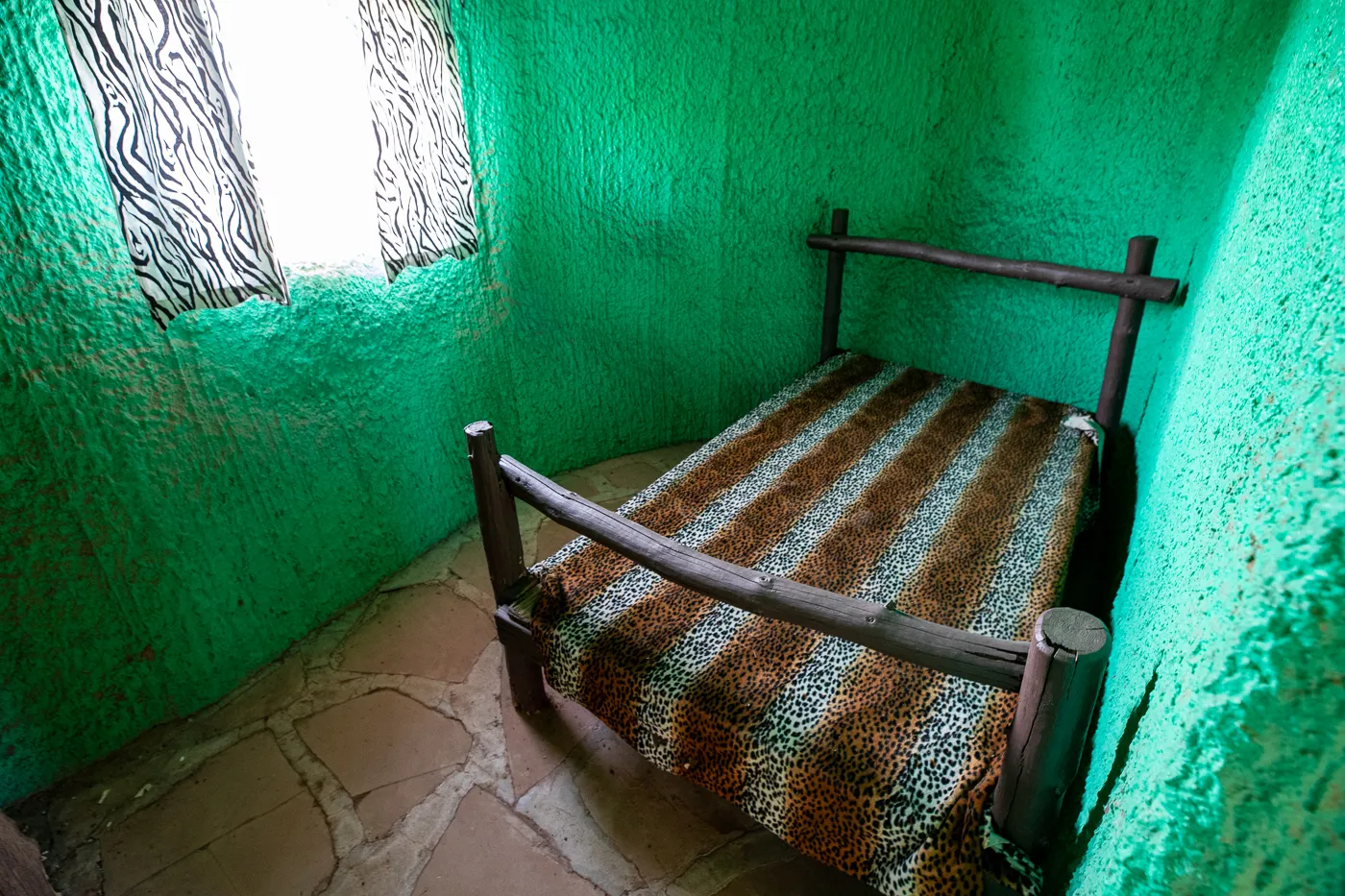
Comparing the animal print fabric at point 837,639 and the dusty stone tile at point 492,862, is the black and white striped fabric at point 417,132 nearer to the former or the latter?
the animal print fabric at point 837,639

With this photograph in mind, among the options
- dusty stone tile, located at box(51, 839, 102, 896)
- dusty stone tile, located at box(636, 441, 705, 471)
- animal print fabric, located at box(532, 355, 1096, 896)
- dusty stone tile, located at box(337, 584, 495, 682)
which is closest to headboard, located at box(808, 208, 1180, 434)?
animal print fabric, located at box(532, 355, 1096, 896)

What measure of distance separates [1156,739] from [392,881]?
1.99 metres

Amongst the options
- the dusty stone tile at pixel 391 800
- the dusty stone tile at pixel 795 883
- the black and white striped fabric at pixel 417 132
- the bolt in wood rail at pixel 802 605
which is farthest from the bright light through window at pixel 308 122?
the dusty stone tile at pixel 795 883

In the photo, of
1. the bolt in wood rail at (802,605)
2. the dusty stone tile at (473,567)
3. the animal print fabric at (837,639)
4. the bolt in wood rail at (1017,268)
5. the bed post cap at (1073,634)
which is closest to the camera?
the bed post cap at (1073,634)

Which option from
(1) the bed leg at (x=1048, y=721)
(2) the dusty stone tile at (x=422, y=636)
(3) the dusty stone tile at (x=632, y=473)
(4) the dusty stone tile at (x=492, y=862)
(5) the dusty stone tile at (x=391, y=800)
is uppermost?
(1) the bed leg at (x=1048, y=721)

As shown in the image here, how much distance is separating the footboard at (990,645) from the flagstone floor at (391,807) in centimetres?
80

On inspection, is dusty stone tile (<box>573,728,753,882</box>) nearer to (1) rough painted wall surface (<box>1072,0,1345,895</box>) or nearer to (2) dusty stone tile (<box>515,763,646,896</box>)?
(2) dusty stone tile (<box>515,763,646,896</box>)

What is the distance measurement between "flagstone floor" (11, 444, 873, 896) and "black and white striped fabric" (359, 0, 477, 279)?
6.01ft

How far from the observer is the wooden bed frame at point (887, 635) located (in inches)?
45.8

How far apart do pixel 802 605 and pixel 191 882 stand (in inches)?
77.4

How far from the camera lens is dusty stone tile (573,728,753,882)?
6.38ft

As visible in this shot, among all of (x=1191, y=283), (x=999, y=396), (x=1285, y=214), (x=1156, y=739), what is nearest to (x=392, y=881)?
(x=1156, y=739)

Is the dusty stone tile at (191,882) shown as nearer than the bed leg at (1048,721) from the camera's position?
No

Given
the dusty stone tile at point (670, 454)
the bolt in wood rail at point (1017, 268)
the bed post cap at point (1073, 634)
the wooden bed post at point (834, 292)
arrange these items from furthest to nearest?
the dusty stone tile at point (670, 454)
the wooden bed post at point (834, 292)
the bolt in wood rail at point (1017, 268)
the bed post cap at point (1073, 634)
